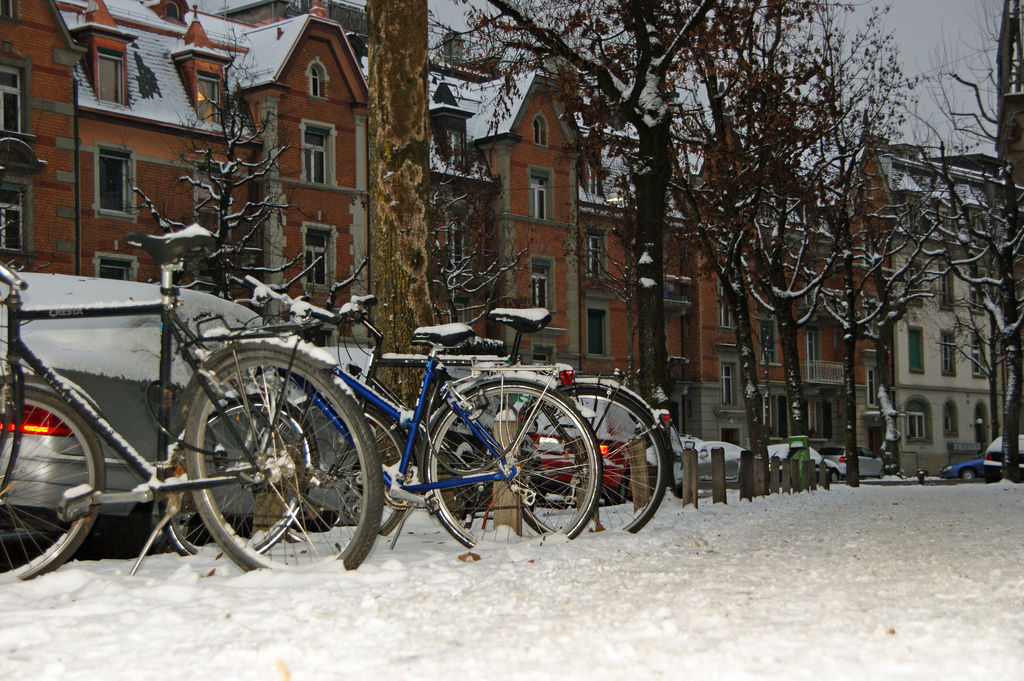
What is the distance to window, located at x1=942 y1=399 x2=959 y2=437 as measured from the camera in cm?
6253

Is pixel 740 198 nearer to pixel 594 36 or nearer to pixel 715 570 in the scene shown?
pixel 594 36

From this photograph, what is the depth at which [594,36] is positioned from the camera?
14.3 meters

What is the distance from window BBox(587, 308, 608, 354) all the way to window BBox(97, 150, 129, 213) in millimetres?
20838

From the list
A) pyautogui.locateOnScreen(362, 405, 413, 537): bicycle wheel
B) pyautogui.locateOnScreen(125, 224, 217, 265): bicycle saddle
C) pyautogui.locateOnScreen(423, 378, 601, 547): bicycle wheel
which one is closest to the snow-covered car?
pyautogui.locateOnScreen(125, 224, 217, 265): bicycle saddle

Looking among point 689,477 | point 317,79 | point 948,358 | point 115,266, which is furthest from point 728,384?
point 689,477

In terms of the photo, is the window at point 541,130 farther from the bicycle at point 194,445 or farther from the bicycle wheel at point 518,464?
the bicycle at point 194,445

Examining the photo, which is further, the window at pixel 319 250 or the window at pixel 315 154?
the window at pixel 315 154

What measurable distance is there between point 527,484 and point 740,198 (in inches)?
709

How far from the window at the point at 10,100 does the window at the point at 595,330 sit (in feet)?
79.8

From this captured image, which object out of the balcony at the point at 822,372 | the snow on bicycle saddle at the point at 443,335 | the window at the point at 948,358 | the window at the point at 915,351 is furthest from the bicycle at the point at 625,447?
the window at the point at 948,358

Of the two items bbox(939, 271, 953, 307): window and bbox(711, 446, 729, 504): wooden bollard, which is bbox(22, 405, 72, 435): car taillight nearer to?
bbox(711, 446, 729, 504): wooden bollard

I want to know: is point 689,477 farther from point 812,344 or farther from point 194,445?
point 812,344

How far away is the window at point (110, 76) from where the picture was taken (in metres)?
33.8

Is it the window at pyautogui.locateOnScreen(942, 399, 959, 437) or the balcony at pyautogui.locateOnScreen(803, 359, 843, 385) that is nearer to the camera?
the balcony at pyautogui.locateOnScreen(803, 359, 843, 385)
